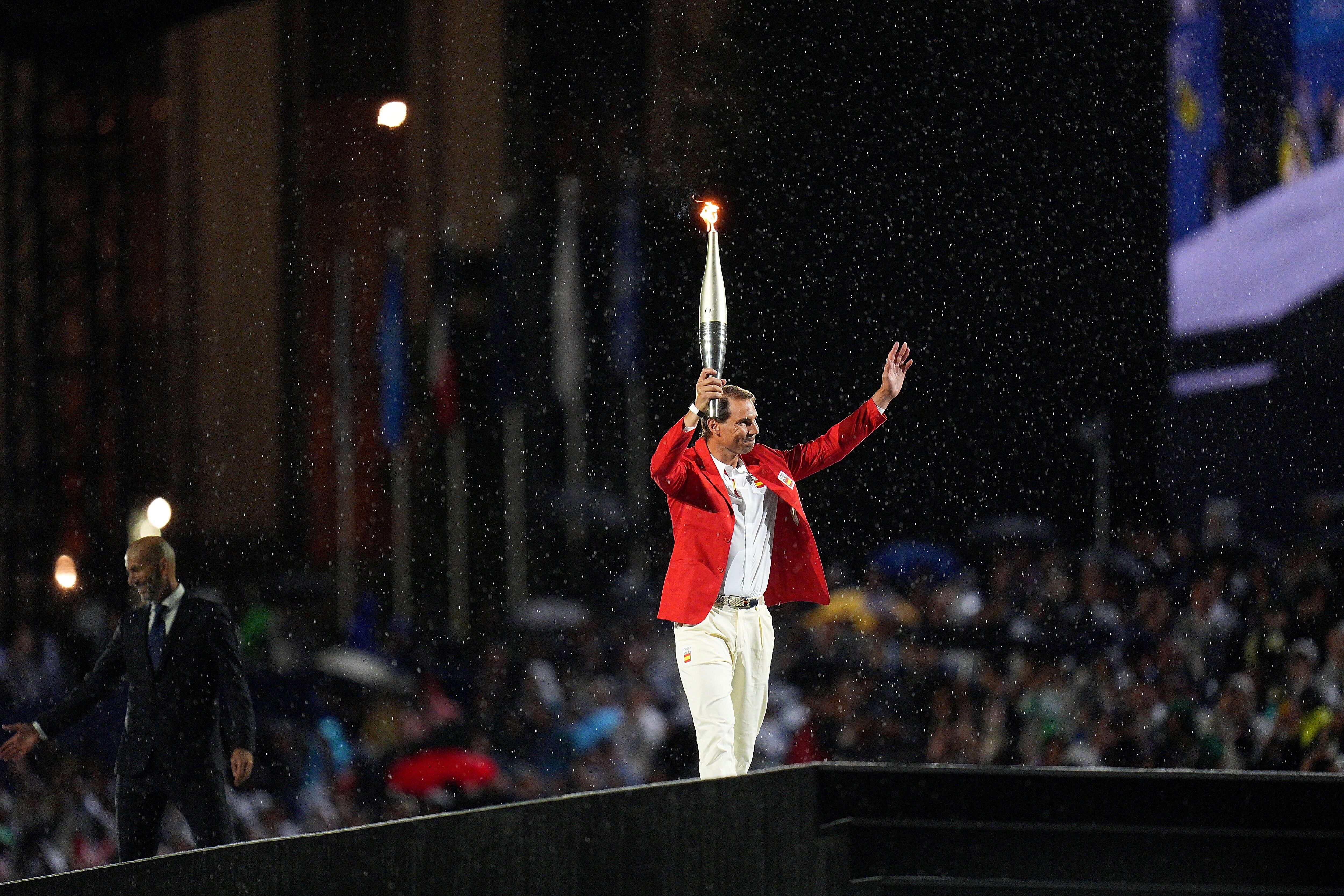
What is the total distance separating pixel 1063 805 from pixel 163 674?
2517mm

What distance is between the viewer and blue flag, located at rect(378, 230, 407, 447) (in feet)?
42.2

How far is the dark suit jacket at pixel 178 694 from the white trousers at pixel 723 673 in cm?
119

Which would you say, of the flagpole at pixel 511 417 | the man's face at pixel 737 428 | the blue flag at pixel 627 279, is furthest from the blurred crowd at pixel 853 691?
the man's face at pixel 737 428

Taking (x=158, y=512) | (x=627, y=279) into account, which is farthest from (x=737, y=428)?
(x=158, y=512)

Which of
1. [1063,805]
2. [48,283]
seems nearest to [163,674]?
[1063,805]

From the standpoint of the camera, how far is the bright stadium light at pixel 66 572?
10.8 metres

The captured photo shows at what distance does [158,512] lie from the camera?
533 inches

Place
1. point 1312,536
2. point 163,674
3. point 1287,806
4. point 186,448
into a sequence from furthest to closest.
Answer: point 186,448 < point 1312,536 < point 163,674 < point 1287,806

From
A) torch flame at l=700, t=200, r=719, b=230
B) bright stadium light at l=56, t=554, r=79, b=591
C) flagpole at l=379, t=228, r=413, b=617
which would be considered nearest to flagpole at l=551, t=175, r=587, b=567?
flagpole at l=379, t=228, r=413, b=617

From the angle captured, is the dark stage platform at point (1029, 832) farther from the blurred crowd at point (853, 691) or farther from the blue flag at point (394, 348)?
the blue flag at point (394, 348)

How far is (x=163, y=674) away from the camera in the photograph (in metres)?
4.21

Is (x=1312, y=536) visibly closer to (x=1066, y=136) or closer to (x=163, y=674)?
(x=1066, y=136)

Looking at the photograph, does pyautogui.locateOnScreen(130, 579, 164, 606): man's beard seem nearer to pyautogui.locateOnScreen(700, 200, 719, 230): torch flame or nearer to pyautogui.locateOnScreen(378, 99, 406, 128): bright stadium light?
pyautogui.locateOnScreen(700, 200, 719, 230): torch flame

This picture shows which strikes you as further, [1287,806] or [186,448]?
[186,448]
